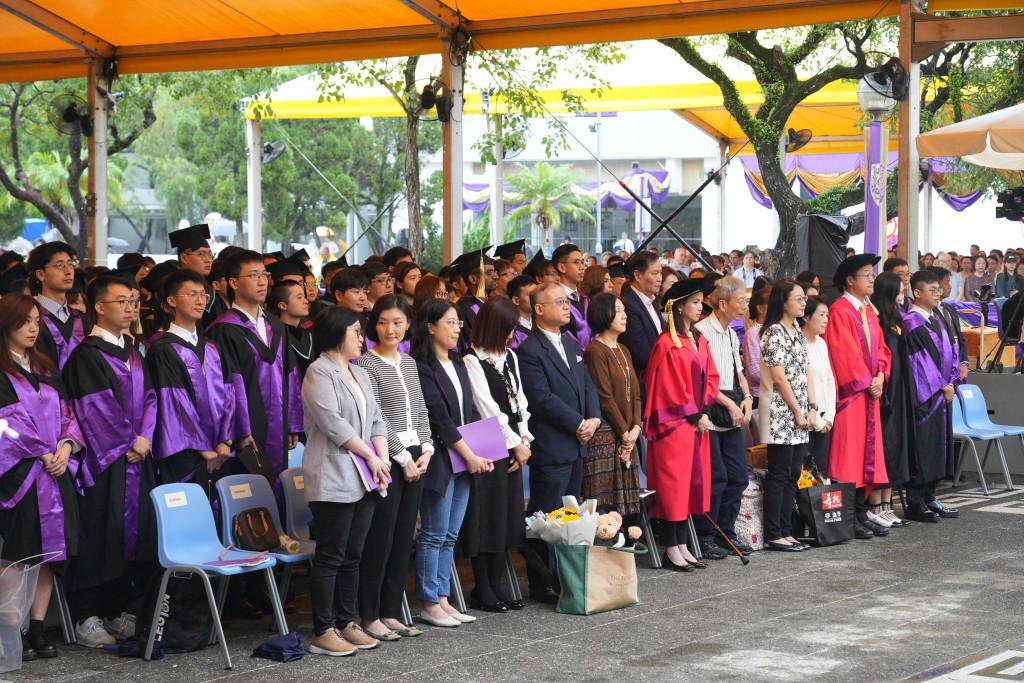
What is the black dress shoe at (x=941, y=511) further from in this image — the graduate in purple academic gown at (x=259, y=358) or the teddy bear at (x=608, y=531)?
the graduate in purple academic gown at (x=259, y=358)

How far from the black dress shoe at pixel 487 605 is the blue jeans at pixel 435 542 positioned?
0.28 m

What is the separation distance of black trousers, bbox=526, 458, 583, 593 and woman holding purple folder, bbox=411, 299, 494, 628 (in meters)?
0.54

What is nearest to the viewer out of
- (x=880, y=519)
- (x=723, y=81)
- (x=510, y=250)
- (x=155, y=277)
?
(x=155, y=277)

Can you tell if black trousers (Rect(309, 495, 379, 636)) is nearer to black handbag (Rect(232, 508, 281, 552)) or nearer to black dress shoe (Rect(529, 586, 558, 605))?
black handbag (Rect(232, 508, 281, 552))

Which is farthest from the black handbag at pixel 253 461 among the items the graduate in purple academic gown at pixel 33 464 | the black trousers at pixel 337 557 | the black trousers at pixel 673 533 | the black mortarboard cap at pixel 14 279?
the black trousers at pixel 673 533

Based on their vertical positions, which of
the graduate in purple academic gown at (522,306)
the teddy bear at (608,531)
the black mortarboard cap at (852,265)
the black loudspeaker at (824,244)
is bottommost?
the teddy bear at (608,531)

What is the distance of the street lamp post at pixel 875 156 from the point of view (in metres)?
10.5

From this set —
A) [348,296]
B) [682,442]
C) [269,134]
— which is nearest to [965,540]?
[682,442]

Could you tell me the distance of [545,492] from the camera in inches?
263

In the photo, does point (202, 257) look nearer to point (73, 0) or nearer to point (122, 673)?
point (122, 673)

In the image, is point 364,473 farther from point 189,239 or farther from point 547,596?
point 189,239

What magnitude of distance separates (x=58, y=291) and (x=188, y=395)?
142 centimetres

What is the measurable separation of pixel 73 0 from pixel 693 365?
6.83 metres

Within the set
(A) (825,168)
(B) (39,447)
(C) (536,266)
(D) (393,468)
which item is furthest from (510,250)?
(A) (825,168)
